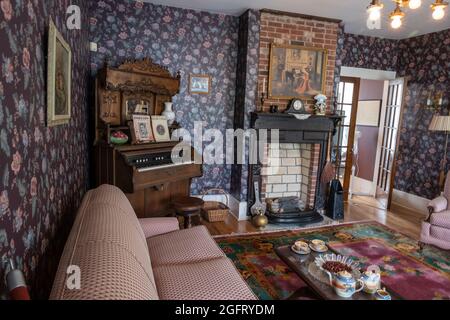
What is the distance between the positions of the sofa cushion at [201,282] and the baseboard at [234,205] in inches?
85.4

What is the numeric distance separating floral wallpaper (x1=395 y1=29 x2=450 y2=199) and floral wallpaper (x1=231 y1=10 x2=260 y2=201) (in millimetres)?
2652

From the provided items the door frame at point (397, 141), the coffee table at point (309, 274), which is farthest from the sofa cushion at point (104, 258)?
the door frame at point (397, 141)

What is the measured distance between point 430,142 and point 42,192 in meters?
5.01

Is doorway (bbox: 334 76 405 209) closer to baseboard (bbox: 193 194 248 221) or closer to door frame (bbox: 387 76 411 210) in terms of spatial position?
door frame (bbox: 387 76 411 210)

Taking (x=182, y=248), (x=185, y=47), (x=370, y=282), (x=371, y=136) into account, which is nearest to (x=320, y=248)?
(x=370, y=282)

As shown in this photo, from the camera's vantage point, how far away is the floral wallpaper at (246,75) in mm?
3877

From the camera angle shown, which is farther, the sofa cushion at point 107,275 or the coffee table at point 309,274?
the coffee table at point 309,274

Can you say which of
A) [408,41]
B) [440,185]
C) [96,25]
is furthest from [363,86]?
[96,25]

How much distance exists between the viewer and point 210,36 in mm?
4090

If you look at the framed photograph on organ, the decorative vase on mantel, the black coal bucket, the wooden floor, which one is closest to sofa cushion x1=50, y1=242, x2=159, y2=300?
the framed photograph on organ

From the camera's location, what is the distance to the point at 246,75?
3.94 metres

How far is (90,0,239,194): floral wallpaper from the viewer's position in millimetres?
3709

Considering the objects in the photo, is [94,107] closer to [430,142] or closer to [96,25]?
[96,25]

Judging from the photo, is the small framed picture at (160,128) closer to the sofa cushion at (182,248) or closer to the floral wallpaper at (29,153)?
the sofa cushion at (182,248)
